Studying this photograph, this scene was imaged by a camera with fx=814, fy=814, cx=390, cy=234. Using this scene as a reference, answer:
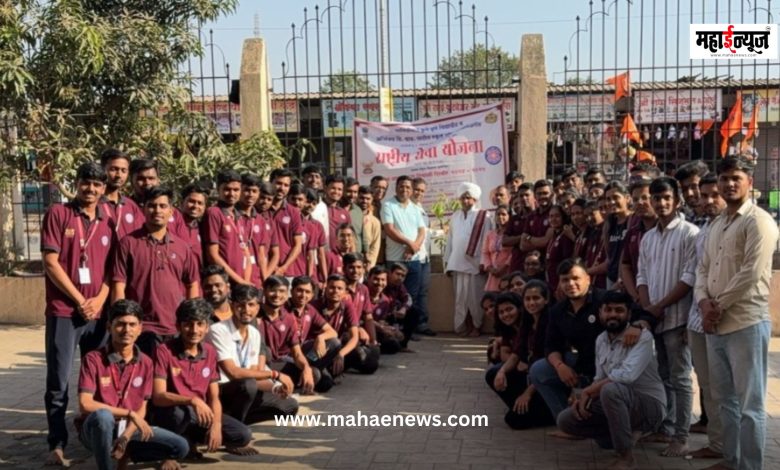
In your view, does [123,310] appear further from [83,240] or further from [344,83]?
[344,83]

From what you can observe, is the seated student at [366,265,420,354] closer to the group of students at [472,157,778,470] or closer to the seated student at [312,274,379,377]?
the seated student at [312,274,379,377]

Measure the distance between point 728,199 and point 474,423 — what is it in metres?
2.27

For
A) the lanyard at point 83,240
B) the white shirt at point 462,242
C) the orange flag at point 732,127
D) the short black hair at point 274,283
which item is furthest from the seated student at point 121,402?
the orange flag at point 732,127

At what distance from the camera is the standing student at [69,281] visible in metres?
4.68

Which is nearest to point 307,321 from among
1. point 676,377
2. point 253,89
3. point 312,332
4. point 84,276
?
point 312,332

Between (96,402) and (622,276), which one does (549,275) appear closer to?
(622,276)

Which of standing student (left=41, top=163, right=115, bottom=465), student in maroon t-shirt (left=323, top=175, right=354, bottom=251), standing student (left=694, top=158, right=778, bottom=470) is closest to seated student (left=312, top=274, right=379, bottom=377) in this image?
student in maroon t-shirt (left=323, top=175, right=354, bottom=251)

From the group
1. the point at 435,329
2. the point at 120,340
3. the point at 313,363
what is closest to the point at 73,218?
the point at 120,340

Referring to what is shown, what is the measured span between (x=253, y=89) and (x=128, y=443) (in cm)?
586

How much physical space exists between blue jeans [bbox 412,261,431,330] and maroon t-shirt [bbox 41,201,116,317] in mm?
4292

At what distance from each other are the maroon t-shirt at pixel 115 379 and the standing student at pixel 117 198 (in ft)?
2.78

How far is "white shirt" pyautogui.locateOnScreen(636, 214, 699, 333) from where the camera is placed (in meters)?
4.77

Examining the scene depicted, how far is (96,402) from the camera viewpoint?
4.30 metres

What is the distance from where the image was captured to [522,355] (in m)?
5.62
